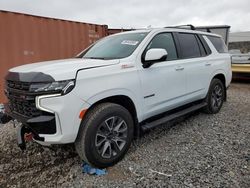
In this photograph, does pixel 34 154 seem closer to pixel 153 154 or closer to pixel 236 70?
pixel 153 154

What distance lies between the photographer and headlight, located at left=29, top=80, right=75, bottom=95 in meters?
2.51

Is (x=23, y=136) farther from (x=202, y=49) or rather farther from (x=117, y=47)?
(x=202, y=49)

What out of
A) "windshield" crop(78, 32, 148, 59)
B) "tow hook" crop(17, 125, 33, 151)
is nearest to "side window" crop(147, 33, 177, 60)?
"windshield" crop(78, 32, 148, 59)

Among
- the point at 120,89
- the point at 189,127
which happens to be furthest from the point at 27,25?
the point at 189,127

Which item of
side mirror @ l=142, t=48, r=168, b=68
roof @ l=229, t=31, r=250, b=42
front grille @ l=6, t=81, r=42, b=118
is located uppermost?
roof @ l=229, t=31, r=250, b=42

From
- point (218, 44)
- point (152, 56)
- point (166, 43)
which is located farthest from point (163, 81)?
point (218, 44)

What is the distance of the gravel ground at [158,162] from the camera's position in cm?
277

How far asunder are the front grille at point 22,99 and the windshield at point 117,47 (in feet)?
4.19

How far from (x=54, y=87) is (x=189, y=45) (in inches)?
114

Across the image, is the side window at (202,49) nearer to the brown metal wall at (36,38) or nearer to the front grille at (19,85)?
the front grille at (19,85)

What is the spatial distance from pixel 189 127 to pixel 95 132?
232 cm

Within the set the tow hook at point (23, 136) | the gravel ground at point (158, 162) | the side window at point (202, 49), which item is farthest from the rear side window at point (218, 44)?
the tow hook at point (23, 136)

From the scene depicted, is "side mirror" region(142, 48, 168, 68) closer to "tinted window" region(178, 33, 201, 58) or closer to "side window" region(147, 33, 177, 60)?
"side window" region(147, 33, 177, 60)

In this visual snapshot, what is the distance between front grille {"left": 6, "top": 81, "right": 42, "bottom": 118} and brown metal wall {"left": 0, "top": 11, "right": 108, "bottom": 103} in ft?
10.3
